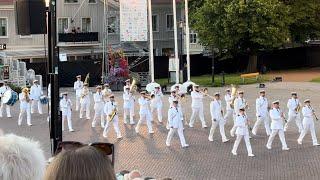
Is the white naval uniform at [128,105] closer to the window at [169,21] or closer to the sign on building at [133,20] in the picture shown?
the sign on building at [133,20]

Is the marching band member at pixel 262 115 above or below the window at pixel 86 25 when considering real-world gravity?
below

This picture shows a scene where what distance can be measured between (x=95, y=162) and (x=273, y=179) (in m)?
12.3

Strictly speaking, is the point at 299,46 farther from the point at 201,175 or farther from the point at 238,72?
the point at 201,175

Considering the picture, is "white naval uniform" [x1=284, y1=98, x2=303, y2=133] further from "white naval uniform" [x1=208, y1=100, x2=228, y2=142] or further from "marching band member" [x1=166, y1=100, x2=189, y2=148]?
"marching band member" [x1=166, y1=100, x2=189, y2=148]

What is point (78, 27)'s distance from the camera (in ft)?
178

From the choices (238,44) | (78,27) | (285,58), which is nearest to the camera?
(238,44)

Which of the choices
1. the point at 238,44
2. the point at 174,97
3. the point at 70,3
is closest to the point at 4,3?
the point at 70,3

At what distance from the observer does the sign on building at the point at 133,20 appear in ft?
123

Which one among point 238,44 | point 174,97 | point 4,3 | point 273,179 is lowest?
point 273,179

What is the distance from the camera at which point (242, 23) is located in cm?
4481

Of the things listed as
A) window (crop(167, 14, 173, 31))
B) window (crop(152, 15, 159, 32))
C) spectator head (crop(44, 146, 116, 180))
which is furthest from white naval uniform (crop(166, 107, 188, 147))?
window (crop(167, 14, 173, 31))

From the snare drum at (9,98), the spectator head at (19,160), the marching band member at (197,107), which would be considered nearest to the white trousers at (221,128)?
the marching band member at (197,107)

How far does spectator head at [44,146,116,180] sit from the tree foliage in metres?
41.6

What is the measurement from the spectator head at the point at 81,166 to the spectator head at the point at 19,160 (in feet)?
0.40
